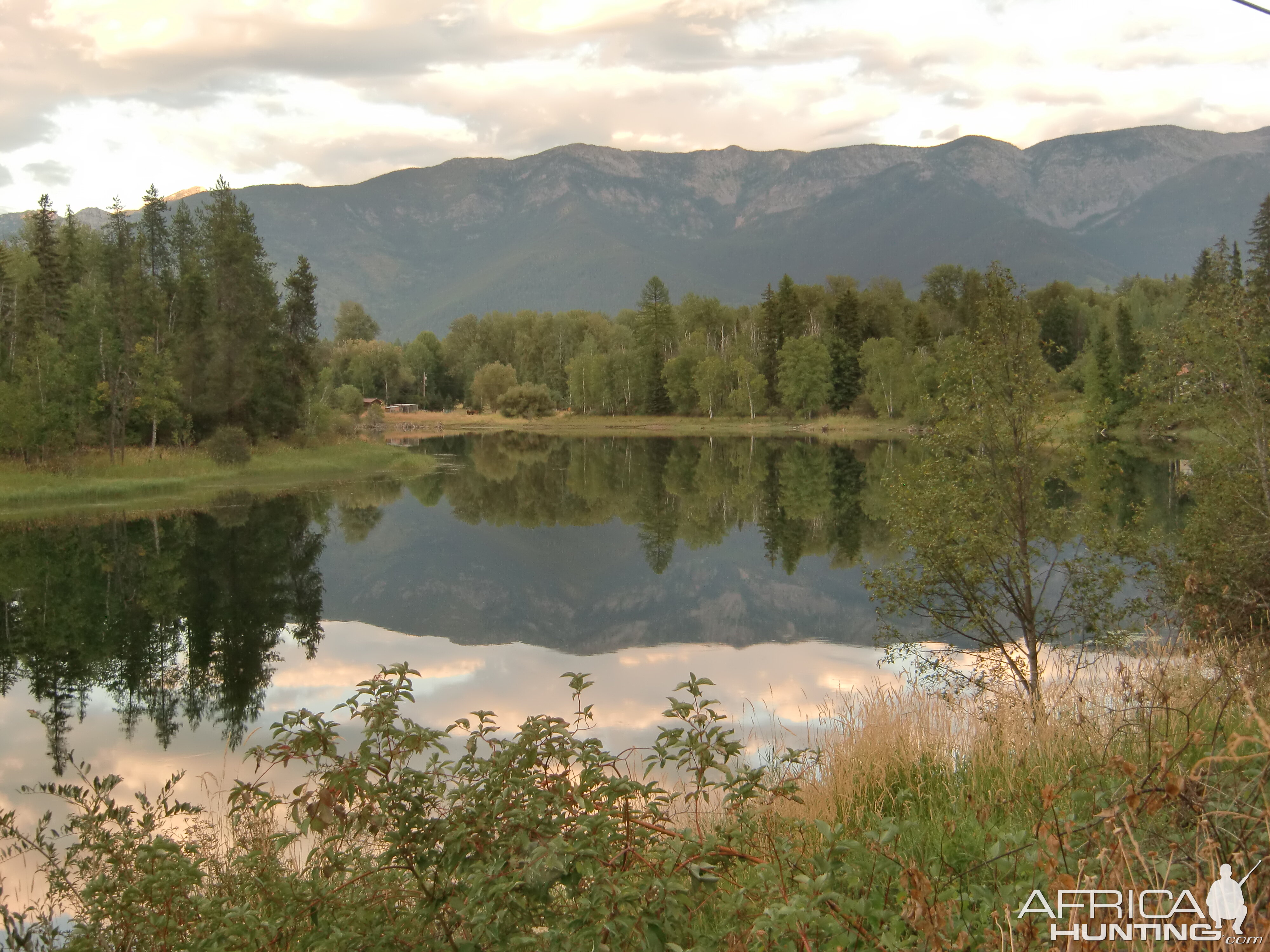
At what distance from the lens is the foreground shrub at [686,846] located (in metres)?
3.98

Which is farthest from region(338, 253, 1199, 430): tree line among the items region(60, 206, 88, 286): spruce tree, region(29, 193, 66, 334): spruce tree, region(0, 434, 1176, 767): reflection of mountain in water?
region(0, 434, 1176, 767): reflection of mountain in water

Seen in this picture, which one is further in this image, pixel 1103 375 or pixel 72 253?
pixel 1103 375

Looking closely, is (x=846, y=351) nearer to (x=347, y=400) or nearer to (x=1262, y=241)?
(x=1262, y=241)

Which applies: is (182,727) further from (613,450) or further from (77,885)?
(613,450)

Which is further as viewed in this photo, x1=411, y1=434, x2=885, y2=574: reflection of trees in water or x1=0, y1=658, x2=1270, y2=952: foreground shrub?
x1=411, y1=434, x2=885, y2=574: reflection of trees in water

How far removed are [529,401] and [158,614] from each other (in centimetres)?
10016

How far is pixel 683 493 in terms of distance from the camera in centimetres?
5119

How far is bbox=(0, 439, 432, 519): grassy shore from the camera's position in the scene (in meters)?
41.2

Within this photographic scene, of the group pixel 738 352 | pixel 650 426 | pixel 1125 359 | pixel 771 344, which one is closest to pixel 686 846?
pixel 1125 359

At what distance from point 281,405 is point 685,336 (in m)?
75.0

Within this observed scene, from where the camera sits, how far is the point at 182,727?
1616 centimetres

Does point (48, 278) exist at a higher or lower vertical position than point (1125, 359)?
higher

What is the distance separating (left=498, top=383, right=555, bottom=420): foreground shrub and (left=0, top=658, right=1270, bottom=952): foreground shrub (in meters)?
116

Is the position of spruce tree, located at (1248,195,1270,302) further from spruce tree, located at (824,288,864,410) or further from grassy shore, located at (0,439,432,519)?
grassy shore, located at (0,439,432,519)
